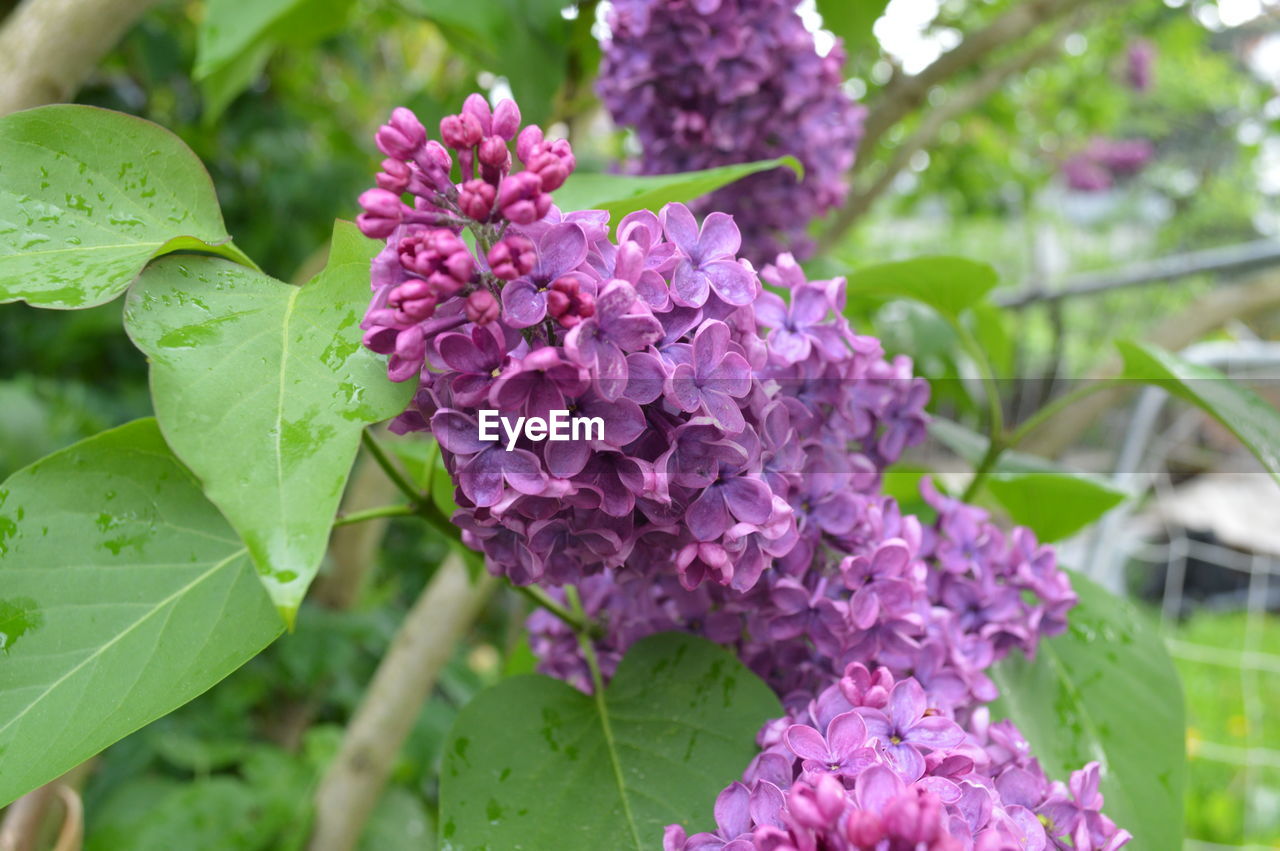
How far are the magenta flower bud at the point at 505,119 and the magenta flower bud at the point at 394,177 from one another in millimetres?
46

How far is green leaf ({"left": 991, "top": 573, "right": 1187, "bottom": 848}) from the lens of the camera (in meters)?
0.51

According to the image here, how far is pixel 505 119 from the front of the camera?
39cm

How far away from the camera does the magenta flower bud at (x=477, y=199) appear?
343 millimetres

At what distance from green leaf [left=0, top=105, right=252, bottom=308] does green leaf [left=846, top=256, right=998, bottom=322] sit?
1.37 feet

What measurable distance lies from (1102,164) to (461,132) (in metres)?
3.26

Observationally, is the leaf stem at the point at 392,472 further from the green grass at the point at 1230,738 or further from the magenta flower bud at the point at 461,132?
the green grass at the point at 1230,738

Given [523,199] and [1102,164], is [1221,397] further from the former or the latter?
[1102,164]

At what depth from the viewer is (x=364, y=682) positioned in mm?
1536

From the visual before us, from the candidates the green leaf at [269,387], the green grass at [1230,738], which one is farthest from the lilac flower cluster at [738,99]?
the green grass at [1230,738]

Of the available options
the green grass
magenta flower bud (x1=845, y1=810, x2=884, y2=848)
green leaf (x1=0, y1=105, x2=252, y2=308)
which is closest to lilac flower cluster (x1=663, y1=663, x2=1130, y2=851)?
magenta flower bud (x1=845, y1=810, x2=884, y2=848)

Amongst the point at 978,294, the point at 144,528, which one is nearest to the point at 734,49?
the point at 978,294

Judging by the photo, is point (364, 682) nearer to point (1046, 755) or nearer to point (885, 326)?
point (885, 326)

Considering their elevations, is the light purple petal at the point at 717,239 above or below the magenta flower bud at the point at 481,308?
above

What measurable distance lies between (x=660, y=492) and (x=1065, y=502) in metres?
0.46
